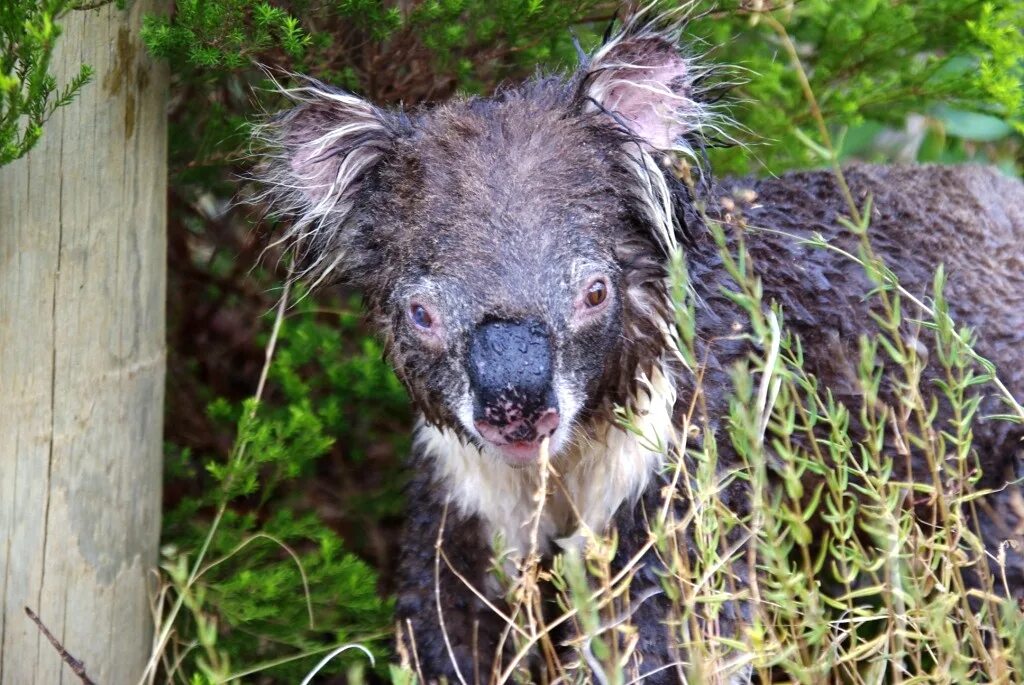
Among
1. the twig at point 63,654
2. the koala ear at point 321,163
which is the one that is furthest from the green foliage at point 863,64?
the twig at point 63,654

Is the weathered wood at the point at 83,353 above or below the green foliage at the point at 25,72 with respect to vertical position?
below

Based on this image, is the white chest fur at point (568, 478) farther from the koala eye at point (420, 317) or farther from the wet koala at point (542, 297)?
the koala eye at point (420, 317)

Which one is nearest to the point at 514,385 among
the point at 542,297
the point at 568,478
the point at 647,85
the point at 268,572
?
the point at 542,297

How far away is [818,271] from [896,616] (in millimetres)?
1514

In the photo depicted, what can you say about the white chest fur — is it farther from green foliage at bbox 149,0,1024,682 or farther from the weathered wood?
the weathered wood

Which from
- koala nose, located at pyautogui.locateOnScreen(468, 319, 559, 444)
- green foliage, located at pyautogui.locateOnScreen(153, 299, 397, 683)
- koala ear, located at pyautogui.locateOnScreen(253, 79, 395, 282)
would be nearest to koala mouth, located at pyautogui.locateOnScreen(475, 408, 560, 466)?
koala nose, located at pyautogui.locateOnScreen(468, 319, 559, 444)

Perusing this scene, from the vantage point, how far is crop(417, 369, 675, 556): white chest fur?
3.26 metres

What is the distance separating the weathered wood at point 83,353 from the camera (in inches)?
125

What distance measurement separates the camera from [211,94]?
408cm

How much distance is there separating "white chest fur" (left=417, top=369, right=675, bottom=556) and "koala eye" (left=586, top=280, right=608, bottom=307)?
0.29 metres

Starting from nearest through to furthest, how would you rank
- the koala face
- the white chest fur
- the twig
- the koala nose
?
the koala nose → the koala face → the twig → the white chest fur

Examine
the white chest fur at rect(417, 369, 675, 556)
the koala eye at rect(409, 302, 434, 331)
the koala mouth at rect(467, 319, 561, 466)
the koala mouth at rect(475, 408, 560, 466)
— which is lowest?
the white chest fur at rect(417, 369, 675, 556)

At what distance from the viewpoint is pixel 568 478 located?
11.0 ft

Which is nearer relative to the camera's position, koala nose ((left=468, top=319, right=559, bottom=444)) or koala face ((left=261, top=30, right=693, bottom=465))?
koala nose ((left=468, top=319, right=559, bottom=444))
